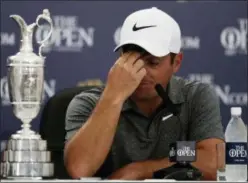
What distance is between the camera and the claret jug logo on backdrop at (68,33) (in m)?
4.95

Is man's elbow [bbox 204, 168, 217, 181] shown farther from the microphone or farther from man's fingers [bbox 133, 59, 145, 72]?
man's fingers [bbox 133, 59, 145, 72]

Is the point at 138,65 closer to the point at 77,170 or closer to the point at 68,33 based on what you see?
the point at 77,170

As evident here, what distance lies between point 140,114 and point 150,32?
376mm

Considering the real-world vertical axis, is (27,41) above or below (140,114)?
above

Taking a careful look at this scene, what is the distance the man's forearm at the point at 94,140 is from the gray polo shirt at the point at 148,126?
191 millimetres

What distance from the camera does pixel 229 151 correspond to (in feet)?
9.19

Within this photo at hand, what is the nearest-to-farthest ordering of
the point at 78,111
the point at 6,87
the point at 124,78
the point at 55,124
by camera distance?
the point at 124,78 < the point at 78,111 < the point at 55,124 < the point at 6,87

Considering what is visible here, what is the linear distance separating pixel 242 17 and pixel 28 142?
2.57 m

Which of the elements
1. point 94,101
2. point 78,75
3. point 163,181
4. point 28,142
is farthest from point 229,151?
point 78,75

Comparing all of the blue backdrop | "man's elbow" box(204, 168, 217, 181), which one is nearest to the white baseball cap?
"man's elbow" box(204, 168, 217, 181)

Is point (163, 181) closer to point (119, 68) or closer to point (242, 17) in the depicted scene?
point (119, 68)

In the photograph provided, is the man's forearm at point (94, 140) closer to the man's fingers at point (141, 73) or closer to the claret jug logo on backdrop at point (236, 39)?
the man's fingers at point (141, 73)

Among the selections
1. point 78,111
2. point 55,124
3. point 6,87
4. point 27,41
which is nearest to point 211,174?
point 78,111

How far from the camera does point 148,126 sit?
3504mm
